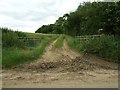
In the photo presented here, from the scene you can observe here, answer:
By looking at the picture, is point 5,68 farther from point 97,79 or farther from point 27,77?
point 97,79

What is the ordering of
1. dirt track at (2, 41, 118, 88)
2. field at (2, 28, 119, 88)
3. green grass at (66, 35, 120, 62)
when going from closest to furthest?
dirt track at (2, 41, 118, 88) → field at (2, 28, 119, 88) → green grass at (66, 35, 120, 62)

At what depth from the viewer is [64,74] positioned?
1256 centimetres

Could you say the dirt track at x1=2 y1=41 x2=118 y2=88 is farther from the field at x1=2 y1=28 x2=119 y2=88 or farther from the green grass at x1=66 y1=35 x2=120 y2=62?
the green grass at x1=66 y1=35 x2=120 y2=62

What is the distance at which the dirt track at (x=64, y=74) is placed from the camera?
35.1ft

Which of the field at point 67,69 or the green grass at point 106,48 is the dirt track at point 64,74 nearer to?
the field at point 67,69

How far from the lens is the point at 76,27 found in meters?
47.7

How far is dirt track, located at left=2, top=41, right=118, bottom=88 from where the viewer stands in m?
10.7

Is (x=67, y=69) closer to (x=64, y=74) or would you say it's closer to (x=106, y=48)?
(x=64, y=74)

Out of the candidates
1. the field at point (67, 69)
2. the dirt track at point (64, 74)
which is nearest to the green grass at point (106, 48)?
the field at point (67, 69)

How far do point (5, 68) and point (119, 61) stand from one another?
6.49 m

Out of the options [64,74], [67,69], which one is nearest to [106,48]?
[67,69]

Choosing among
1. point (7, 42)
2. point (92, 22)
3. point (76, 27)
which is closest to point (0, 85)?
point (7, 42)

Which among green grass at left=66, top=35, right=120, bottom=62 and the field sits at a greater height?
green grass at left=66, top=35, right=120, bottom=62

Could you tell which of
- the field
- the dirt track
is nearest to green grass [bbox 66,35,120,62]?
the field
